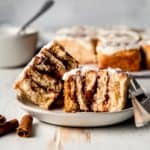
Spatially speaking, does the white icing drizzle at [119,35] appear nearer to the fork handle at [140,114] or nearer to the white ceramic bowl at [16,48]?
the white ceramic bowl at [16,48]

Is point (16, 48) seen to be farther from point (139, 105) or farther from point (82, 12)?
point (82, 12)

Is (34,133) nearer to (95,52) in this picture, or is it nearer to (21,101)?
(21,101)

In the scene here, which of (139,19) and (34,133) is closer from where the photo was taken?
(34,133)

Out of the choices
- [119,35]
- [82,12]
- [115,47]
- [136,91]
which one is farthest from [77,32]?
[82,12]

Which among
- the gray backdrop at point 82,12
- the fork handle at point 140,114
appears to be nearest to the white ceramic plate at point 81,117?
the fork handle at point 140,114

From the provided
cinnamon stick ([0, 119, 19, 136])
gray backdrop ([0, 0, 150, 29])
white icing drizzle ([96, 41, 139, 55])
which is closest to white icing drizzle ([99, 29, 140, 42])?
white icing drizzle ([96, 41, 139, 55])

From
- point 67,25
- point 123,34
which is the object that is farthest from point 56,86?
point 67,25
